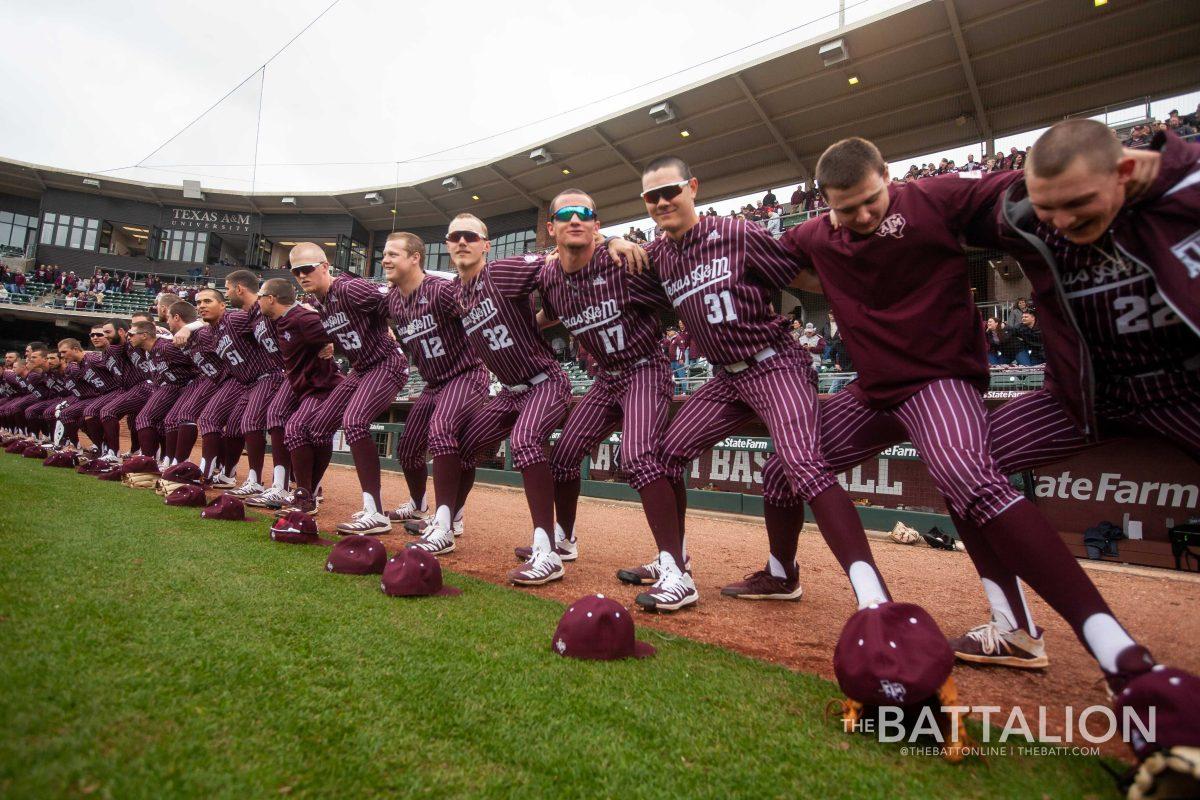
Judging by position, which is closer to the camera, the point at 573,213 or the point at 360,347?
the point at 573,213

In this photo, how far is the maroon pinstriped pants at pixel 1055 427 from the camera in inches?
89.4

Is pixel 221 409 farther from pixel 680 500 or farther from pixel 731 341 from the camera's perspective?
pixel 731 341

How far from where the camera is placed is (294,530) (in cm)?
427

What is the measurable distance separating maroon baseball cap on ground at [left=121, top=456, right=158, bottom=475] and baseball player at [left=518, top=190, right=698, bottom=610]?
574 cm

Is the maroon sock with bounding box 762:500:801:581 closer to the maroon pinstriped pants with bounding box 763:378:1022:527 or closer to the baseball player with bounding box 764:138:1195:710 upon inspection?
the maroon pinstriped pants with bounding box 763:378:1022:527

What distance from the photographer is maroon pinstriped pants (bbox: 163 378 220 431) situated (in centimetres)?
780

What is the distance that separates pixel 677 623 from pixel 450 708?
60.2 inches

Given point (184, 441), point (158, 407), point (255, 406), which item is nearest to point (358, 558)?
point (255, 406)

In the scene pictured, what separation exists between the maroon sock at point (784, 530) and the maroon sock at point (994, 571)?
86 centimetres

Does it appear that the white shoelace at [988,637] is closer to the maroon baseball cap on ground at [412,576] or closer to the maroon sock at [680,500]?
the maroon sock at [680,500]

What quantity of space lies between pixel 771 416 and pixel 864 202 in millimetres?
1034

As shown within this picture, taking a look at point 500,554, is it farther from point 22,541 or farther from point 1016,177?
point 1016,177

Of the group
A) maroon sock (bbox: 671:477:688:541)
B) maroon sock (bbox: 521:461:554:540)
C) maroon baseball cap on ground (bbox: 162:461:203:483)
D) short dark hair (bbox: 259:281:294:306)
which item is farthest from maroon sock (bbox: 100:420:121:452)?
maroon sock (bbox: 671:477:688:541)

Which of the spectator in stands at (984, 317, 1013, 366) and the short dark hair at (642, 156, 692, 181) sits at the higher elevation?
the spectator in stands at (984, 317, 1013, 366)
